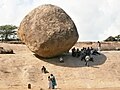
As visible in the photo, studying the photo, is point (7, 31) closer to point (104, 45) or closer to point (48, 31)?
point (104, 45)

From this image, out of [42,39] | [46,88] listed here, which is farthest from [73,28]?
[46,88]

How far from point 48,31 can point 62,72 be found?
430cm

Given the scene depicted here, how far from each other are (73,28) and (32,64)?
5322 mm

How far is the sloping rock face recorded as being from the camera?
35938 mm

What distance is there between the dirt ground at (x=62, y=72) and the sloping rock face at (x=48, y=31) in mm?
1160

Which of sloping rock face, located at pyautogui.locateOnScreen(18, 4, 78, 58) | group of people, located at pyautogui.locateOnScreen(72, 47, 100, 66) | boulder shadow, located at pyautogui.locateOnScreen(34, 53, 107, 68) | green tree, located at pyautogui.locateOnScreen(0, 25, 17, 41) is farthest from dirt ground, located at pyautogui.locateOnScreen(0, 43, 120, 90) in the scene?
green tree, located at pyautogui.locateOnScreen(0, 25, 17, 41)

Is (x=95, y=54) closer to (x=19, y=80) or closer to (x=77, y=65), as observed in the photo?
(x=77, y=65)

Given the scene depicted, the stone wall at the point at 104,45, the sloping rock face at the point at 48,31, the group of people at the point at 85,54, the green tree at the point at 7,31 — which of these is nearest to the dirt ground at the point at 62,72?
the group of people at the point at 85,54

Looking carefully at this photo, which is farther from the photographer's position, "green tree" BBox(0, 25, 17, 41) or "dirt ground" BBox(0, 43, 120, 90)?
"green tree" BBox(0, 25, 17, 41)

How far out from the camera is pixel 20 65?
34.8 meters

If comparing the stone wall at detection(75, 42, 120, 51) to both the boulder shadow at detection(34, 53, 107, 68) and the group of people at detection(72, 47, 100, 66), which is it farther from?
A: the boulder shadow at detection(34, 53, 107, 68)

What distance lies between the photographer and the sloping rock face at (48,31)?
35.9m

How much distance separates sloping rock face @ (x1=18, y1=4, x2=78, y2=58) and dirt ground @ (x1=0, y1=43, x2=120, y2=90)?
3.81 feet

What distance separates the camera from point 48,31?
36.0 meters
